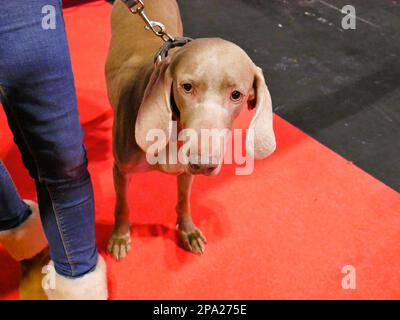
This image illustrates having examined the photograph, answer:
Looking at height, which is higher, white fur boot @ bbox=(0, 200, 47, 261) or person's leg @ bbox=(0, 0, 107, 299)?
person's leg @ bbox=(0, 0, 107, 299)

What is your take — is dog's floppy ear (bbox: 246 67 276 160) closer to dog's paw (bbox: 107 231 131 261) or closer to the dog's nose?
the dog's nose

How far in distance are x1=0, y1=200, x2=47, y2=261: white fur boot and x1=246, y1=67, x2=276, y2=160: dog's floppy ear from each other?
719 millimetres

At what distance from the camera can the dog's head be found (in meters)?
1.12

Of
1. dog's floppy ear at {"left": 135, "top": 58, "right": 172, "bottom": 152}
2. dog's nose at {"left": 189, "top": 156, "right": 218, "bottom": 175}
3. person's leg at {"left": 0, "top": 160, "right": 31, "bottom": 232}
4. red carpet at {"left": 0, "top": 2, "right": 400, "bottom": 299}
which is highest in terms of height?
dog's floppy ear at {"left": 135, "top": 58, "right": 172, "bottom": 152}

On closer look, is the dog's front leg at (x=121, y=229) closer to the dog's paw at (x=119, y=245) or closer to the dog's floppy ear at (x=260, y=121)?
the dog's paw at (x=119, y=245)

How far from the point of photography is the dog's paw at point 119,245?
1673 millimetres

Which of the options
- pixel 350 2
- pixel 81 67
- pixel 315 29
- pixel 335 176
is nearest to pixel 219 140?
pixel 335 176

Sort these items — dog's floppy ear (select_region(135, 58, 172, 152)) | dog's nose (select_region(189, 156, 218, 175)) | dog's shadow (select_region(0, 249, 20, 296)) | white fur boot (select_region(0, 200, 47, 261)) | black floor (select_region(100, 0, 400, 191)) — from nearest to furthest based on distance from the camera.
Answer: dog's nose (select_region(189, 156, 218, 175)), dog's floppy ear (select_region(135, 58, 172, 152)), white fur boot (select_region(0, 200, 47, 261)), dog's shadow (select_region(0, 249, 20, 296)), black floor (select_region(100, 0, 400, 191))

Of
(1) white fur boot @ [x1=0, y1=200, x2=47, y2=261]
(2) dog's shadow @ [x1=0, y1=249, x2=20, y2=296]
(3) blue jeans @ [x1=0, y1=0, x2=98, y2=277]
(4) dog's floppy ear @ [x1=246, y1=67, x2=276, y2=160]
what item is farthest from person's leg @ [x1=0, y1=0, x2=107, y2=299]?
(4) dog's floppy ear @ [x1=246, y1=67, x2=276, y2=160]

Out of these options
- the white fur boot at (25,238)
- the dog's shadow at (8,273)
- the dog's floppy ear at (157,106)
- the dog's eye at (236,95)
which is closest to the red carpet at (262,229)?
the dog's shadow at (8,273)

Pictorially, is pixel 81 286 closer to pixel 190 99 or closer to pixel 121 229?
pixel 121 229

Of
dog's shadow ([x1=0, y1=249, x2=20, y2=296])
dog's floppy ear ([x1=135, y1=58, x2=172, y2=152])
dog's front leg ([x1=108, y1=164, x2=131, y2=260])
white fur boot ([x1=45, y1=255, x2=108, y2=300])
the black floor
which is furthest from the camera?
the black floor

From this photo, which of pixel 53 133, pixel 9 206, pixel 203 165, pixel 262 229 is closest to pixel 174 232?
pixel 262 229

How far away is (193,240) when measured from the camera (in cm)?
172
